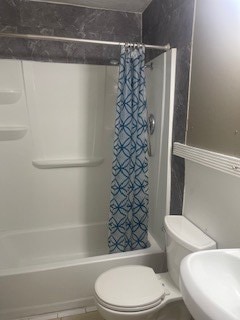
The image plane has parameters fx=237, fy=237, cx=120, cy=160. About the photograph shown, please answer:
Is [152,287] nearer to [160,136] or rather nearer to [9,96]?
[160,136]

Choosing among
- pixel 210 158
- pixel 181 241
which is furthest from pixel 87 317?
pixel 210 158

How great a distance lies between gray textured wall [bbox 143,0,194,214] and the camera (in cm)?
141

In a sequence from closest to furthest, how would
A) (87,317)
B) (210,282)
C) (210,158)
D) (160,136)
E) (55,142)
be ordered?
1. (210,282)
2. (210,158)
3. (87,317)
4. (160,136)
5. (55,142)

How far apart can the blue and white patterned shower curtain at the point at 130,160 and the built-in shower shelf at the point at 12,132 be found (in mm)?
898

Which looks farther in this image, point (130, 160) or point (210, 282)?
point (130, 160)

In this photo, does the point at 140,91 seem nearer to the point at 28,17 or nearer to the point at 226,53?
the point at 226,53

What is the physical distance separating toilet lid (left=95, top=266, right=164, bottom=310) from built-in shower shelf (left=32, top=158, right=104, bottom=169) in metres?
1.08

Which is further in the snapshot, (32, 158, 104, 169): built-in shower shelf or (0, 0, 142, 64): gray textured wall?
(32, 158, 104, 169): built-in shower shelf

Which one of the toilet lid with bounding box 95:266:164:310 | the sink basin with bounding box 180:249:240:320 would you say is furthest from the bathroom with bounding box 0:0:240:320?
the sink basin with bounding box 180:249:240:320

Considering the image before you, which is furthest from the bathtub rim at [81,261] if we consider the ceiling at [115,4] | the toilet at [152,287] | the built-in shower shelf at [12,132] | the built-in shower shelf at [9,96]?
the ceiling at [115,4]

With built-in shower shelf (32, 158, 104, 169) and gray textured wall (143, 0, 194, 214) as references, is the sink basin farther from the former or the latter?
built-in shower shelf (32, 158, 104, 169)

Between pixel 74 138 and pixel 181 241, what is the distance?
1.37 metres

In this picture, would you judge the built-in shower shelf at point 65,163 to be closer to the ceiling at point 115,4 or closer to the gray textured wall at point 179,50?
the gray textured wall at point 179,50

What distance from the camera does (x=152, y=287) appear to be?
125 cm
